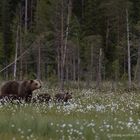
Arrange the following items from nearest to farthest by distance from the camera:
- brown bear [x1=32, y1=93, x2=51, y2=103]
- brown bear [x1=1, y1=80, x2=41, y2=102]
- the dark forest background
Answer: brown bear [x1=32, y1=93, x2=51, y2=103] → brown bear [x1=1, y1=80, x2=41, y2=102] → the dark forest background

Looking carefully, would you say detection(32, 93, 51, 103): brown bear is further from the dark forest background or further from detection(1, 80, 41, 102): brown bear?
the dark forest background

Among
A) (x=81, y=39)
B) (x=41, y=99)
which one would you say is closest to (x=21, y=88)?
(x=41, y=99)

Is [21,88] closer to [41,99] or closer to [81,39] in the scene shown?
[41,99]

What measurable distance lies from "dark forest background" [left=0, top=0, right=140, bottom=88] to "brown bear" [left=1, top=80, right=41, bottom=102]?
875 inches

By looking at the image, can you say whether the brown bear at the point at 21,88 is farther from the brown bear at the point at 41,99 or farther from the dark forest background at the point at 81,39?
the dark forest background at the point at 81,39

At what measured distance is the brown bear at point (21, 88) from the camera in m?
22.4

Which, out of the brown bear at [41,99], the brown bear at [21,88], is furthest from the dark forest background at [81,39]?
the brown bear at [41,99]

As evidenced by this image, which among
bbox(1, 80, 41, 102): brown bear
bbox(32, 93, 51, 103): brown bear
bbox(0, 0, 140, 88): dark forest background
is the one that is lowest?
bbox(32, 93, 51, 103): brown bear

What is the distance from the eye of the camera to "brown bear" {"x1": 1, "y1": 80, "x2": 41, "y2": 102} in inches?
883

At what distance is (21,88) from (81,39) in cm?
4299

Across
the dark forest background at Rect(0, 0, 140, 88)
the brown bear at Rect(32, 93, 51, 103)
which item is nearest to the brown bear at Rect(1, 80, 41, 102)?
the brown bear at Rect(32, 93, 51, 103)

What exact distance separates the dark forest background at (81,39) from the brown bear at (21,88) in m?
22.2

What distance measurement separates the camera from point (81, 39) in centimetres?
6506

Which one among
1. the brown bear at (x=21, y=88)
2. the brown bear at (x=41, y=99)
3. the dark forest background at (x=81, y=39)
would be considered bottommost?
the brown bear at (x=41, y=99)
